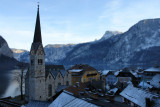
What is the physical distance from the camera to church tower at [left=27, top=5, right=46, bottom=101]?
3997cm

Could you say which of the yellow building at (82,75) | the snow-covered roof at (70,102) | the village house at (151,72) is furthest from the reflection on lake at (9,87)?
the village house at (151,72)

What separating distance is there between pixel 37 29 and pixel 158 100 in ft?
118

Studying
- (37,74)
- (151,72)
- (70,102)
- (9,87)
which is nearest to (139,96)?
(70,102)

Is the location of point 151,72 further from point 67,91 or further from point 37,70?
point 37,70

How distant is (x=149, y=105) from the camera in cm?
2138

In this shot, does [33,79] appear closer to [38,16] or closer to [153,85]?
[38,16]

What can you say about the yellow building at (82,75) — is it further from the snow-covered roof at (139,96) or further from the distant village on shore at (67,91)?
the snow-covered roof at (139,96)

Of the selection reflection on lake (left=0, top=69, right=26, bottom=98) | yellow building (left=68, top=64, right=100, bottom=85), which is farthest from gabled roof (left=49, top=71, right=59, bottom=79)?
reflection on lake (left=0, top=69, right=26, bottom=98)

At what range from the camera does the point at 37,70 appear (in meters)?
40.8

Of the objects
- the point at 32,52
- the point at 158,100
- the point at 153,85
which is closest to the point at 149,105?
the point at 158,100

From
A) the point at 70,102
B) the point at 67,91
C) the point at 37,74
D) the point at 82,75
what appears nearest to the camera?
the point at 70,102

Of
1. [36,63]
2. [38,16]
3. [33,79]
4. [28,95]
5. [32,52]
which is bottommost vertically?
[28,95]

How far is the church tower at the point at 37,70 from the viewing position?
3997cm

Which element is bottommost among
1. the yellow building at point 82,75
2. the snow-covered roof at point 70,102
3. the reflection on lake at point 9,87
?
the reflection on lake at point 9,87
